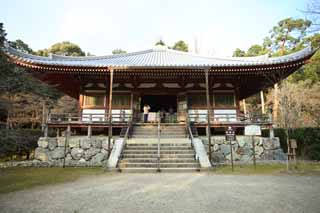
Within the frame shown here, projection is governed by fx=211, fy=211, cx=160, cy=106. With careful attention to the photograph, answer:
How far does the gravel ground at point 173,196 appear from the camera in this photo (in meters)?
3.72

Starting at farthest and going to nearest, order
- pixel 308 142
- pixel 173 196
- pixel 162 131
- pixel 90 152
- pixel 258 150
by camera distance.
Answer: pixel 308 142, pixel 162 131, pixel 258 150, pixel 90 152, pixel 173 196

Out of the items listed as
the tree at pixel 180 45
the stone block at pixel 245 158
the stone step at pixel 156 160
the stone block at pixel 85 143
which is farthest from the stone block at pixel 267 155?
the tree at pixel 180 45

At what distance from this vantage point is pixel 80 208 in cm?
372

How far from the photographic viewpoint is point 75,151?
10086 millimetres

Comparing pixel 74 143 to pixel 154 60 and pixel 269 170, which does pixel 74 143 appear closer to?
pixel 154 60

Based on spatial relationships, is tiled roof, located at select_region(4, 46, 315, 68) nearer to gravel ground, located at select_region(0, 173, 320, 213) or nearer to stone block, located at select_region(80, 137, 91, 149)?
stone block, located at select_region(80, 137, 91, 149)

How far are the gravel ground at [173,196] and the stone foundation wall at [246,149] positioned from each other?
3.96 meters

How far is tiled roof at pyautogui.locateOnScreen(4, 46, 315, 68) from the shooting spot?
33.3 feet

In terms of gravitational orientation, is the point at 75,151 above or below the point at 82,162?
above

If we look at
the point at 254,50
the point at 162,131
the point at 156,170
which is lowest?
the point at 156,170

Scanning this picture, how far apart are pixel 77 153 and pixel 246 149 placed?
8.18 meters

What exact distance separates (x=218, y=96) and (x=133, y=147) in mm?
6358

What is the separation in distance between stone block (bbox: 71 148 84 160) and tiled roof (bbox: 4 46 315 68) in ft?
13.4

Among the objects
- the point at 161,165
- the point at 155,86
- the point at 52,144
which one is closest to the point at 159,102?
the point at 155,86
